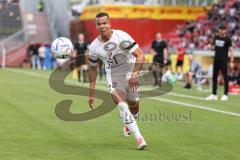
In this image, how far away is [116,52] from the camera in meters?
11.5

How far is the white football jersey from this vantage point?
11.2 meters

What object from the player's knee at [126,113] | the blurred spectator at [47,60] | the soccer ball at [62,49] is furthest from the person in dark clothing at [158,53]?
the blurred spectator at [47,60]

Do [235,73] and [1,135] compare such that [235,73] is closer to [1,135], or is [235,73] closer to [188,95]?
[188,95]

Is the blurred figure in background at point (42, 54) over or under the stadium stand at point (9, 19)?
under

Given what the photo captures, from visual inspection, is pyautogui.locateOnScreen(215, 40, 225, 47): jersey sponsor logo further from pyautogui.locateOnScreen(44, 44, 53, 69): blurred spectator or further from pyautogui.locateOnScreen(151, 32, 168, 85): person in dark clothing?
pyautogui.locateOnScreen(44, 44, 53, 69): blurred spectator

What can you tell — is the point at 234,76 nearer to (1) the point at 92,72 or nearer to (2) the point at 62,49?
(2) the point at 62,49

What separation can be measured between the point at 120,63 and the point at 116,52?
29cm

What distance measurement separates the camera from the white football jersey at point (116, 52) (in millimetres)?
11242

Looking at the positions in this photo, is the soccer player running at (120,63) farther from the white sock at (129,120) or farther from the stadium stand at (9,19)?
the stadium stand at (9,19)

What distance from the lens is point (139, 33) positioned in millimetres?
51875

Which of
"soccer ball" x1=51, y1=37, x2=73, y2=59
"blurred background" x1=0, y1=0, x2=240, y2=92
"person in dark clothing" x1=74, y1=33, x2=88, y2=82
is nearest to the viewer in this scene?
"soccer ball" x1=51, y1=37, x2=73, y2=59

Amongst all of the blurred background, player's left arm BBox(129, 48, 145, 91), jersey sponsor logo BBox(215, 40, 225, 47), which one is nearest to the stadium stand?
the blurred background

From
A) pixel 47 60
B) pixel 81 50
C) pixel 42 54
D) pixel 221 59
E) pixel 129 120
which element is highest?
pixel 129 120

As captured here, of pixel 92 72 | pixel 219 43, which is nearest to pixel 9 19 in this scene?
pixel 219 43
